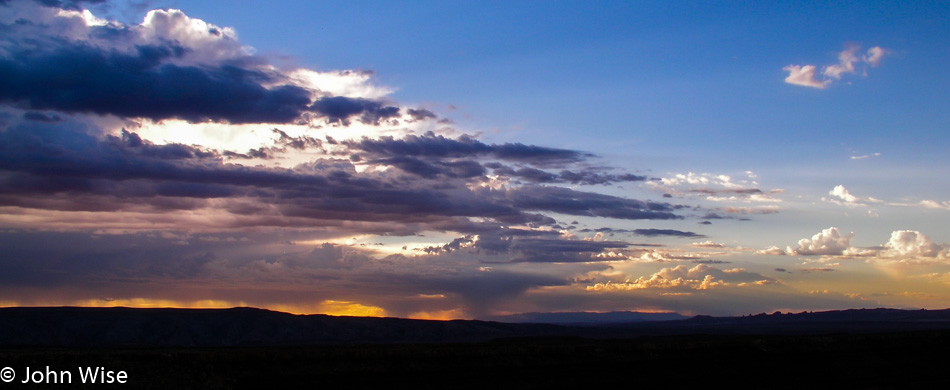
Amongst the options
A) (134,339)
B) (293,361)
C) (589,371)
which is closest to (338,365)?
(293,361)

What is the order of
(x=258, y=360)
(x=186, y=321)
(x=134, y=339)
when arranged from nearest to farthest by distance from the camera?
(x=258, y=360), (x=134, y=339), (x=186, y=321)

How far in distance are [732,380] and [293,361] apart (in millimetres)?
26568

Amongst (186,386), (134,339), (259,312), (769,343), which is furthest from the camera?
(259,312)

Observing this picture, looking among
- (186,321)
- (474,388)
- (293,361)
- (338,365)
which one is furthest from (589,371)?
(186,321)

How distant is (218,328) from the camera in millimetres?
128875

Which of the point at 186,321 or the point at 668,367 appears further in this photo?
the point at 186,321

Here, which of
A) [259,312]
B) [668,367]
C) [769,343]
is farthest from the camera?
[259,312]

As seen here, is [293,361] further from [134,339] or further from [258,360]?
[134,339]

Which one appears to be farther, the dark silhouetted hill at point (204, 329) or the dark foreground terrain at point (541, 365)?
the dark silhouetted hill at point (204, 329)

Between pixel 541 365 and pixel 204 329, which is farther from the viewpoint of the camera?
pixel 204 329

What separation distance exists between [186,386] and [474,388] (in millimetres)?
14833

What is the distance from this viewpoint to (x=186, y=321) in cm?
12838

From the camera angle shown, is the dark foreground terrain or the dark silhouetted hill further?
the dark silhouetted hill

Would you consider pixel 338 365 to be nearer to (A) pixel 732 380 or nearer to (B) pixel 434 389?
(B) pixel 434 389
